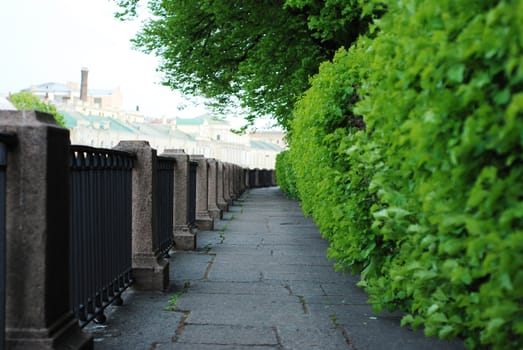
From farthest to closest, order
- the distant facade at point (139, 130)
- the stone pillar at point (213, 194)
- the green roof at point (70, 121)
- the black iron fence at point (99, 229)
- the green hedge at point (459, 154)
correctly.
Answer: the distant facade at point (139, 130)
the green roof at point (70, 121)
the stone pillar at point (213, 194)
the black iron fence at point (99, 229)
the green hedge at point (459, 154)

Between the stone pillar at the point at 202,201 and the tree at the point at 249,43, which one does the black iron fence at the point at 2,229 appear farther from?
the tree at the point at 249,43

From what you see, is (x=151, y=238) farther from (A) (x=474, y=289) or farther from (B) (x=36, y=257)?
(A) (x=474, y=289)

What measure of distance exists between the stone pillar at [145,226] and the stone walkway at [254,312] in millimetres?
157

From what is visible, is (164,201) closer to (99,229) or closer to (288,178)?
(99,229)

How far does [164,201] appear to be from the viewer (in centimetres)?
838

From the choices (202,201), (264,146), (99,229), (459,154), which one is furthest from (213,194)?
(264,146)

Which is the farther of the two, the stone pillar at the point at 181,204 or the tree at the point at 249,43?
the tree at the point at 249,43

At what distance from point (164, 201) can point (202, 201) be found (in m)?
5.51

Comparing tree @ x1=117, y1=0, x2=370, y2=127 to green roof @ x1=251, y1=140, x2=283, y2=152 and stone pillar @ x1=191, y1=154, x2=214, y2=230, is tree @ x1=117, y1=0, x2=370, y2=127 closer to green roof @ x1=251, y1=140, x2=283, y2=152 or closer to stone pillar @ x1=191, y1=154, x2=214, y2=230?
stone pillar @ x1=191, y1=154, x2=214, y2=230

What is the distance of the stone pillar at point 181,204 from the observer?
32.8 feet

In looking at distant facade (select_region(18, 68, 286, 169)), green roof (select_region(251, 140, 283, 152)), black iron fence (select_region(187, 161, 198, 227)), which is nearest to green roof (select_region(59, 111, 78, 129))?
distant facade (select_region(18, 68, 286, 169))

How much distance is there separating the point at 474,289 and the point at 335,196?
3.14 meters

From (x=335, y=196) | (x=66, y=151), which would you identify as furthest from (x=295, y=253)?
(x=66, y=151)

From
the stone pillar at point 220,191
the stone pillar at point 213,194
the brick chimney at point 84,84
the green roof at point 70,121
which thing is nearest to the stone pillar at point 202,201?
the stone pillar at point 213,194
